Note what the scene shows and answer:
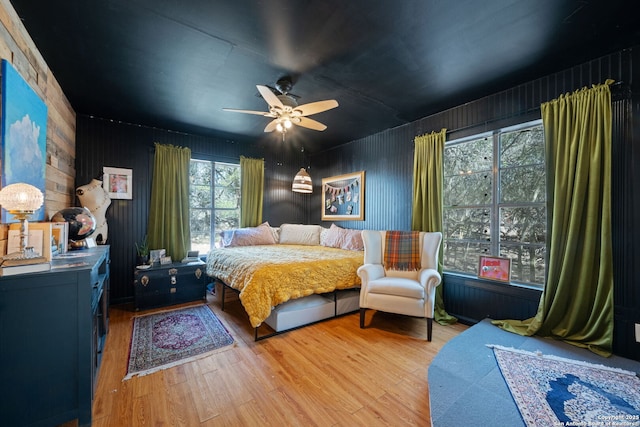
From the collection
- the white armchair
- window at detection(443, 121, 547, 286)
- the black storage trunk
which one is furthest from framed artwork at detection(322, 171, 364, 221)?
the black storage trunk

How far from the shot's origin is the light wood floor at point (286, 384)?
1.55 meters

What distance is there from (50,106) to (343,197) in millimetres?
3862

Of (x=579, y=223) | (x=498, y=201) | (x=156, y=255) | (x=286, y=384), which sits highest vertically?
(x=498, y=201)

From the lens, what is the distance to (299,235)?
4.70m

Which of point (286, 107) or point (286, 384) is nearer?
point (286, 384)

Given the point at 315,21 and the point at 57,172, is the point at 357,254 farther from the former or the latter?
the point at 57,172

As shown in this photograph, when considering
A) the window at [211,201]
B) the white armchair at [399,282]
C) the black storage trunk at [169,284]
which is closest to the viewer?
the white armchair at [399,282]

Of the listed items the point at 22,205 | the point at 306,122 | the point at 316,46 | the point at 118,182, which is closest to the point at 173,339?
the point at 22,205

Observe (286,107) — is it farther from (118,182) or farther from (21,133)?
(118,182)

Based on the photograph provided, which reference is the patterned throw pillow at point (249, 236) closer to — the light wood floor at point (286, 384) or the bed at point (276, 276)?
the bed at point (276, 276)

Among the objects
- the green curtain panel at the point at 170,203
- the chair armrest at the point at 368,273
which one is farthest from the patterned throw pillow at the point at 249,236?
the chair armrest at the point at 368,273

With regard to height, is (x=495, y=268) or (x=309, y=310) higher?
(x=495, y=268)

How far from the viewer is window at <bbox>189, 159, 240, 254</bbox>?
436 centimetres

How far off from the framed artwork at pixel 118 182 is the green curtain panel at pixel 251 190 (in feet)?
5.42
